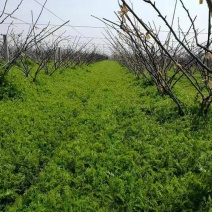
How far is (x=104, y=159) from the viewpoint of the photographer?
4949mm

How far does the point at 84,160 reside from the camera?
4973 mm

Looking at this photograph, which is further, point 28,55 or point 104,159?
point 28,55

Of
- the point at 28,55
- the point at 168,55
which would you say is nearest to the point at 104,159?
the point at 168,55

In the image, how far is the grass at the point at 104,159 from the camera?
3797 mm

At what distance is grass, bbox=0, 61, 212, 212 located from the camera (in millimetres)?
3797

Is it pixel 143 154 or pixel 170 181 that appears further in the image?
pixel 143 154

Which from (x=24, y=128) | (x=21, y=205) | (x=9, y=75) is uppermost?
(x=9, y=75)

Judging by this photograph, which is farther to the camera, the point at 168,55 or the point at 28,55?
the point at 28,55

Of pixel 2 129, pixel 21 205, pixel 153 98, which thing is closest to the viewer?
pixel 21 205

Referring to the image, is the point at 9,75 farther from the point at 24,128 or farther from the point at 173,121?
the point at 173,121

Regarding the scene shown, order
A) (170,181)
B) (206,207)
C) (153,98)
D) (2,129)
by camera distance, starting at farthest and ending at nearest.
A: (153,98), (2,129), (170,181), (206,207)

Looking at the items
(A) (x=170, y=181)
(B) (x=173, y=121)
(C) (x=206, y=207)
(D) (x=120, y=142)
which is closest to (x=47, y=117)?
(D) (x=120, y=142)

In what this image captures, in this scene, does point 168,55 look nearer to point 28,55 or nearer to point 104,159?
point 104,159

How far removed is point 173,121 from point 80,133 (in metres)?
2.27
